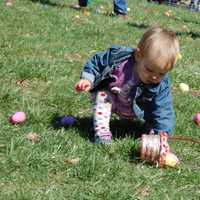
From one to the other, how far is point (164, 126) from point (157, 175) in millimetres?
676

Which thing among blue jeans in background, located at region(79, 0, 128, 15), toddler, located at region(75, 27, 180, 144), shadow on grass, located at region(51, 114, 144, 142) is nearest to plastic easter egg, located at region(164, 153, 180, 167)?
toddler, located at region(75, 27, 180, 144)

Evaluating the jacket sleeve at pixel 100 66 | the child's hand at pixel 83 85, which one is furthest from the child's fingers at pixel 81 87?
the jacket sleeve at pixel 100 66

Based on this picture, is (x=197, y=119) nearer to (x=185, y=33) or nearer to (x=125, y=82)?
(x=125, y=82)

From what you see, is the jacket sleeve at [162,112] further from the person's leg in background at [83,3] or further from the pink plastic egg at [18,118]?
the person's leg in background at [83,3]

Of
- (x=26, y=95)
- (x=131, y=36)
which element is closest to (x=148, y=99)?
(x=26, y=95)

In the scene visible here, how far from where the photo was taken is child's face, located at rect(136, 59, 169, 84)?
15.2ft

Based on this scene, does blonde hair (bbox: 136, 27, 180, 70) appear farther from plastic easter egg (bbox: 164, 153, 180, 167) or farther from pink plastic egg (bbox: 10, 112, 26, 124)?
pink plastic egg (bbox: 10, 112, 26, 124)

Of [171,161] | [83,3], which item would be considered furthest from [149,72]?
[83,3]

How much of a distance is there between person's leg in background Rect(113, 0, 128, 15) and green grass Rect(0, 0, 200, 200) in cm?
270

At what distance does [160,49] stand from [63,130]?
3.67ft

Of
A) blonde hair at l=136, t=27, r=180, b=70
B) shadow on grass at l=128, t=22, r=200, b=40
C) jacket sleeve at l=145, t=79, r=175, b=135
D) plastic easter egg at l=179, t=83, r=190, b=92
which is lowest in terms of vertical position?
shadow on grass at l=128, t=22, r=200, b=40

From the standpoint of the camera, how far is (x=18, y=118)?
5.09 meters

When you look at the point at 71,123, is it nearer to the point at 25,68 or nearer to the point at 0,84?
the point at 0,84

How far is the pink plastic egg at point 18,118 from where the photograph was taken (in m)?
5.05
